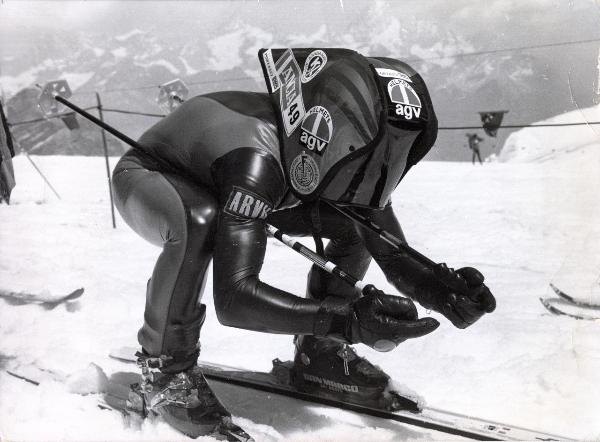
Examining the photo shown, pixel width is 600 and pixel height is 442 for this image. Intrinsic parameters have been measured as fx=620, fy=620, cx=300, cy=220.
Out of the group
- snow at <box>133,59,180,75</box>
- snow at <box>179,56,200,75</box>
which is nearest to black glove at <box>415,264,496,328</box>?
snow at <box>179,56,200,75</box>

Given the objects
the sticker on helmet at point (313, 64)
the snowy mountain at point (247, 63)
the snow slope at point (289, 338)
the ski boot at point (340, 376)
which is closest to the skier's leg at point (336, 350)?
the ski boot at point (340, 376)

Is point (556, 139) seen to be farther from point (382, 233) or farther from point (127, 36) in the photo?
point (127, 36)

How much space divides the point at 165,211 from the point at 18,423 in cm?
51

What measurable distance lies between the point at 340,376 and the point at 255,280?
1.69ft

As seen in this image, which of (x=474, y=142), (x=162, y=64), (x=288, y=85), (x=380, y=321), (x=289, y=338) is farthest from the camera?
(x=474, y=142)

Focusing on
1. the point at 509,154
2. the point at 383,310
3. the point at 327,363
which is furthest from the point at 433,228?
the point at 383,310

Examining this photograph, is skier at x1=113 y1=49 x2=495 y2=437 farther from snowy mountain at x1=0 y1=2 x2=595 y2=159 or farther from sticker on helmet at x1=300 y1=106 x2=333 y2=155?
snowy mountain at x1=0 y1=2 x2=595 y2=159

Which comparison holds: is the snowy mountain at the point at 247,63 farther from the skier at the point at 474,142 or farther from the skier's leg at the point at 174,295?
the skier's leg at the point at 174,295

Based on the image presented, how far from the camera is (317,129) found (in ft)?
3.57

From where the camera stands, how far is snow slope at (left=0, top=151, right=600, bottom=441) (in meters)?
1.30

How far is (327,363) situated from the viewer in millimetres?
1486

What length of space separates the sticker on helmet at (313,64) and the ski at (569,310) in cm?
114

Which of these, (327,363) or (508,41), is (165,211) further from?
(508,41)

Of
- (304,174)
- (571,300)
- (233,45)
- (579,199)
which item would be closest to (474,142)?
(579,199)
